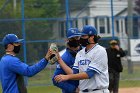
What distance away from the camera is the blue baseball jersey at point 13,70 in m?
6.94

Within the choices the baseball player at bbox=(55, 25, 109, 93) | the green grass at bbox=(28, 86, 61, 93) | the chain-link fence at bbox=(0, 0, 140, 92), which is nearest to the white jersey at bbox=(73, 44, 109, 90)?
the baseball player at bbox=(55, 25, 109, 93)

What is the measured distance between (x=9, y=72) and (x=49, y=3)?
841 inches

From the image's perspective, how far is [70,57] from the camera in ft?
24.3

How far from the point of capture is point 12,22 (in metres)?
21.7

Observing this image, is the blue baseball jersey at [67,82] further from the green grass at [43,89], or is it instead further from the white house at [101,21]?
the white house at [101,21]

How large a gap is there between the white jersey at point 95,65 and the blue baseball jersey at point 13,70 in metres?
0.53

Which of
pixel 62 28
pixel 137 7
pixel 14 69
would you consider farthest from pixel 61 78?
pixel 137 7

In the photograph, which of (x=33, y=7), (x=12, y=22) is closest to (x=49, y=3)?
(x=33, y=7)

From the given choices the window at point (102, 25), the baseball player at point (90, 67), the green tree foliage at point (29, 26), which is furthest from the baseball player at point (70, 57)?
the window at point (102, 25)

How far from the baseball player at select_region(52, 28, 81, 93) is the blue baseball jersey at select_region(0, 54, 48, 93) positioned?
0.42 meters

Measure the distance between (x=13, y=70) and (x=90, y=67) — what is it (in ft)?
3.52

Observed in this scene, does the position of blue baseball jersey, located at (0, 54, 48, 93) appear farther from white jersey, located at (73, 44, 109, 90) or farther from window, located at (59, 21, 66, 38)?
window, located at (59, 21, 66, 38)

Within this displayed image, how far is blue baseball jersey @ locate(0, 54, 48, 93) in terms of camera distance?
6941mm

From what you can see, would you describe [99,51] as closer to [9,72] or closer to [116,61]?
[9,72]
